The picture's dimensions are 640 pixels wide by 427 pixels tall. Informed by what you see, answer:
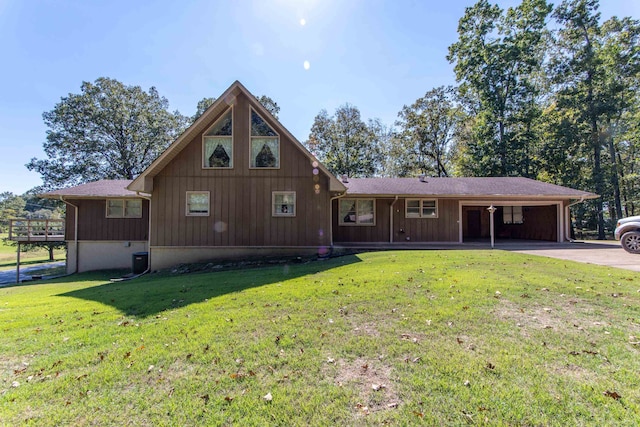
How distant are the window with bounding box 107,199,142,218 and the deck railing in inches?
125

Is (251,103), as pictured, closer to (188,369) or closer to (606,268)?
(188,369)

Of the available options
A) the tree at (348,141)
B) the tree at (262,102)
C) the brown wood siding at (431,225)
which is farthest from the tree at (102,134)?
the brown wood siding at (431,225)

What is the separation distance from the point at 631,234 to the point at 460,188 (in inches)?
258

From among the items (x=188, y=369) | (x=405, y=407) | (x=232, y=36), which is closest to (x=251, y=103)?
(x=232, y=36)

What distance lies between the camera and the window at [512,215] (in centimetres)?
1839

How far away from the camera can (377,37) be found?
13.1 m

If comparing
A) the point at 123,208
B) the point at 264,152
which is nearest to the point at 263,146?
the point at 264,152

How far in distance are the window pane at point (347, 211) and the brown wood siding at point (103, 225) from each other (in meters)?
9.44

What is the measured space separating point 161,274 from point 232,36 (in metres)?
9.57

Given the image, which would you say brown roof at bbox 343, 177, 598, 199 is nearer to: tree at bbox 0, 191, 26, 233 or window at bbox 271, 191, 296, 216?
window at bbox 271, 191, 296, 216

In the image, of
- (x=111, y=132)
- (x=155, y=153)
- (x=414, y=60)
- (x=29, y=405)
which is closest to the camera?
(x=29, y=405)

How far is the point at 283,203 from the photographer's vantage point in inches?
482

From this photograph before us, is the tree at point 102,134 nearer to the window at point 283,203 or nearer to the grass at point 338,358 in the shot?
the window at point 283,203

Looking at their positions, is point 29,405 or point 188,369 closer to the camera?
point 29,405
